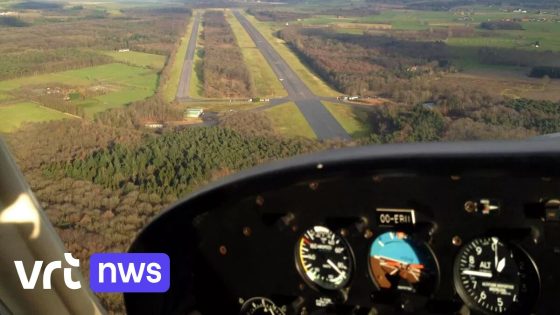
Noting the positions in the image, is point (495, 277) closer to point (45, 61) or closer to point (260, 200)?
point (260, 200)

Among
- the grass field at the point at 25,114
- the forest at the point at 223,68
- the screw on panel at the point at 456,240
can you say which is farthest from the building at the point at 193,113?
the screw on panel at the point at 456,240

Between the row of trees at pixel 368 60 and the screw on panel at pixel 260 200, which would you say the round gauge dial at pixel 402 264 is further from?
the row of trees at pixel 368 60

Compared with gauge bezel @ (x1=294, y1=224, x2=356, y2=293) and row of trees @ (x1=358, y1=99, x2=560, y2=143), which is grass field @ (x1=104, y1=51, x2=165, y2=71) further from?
gauge bezel @ (x1=294, y1=224, x2=356, y2=293)

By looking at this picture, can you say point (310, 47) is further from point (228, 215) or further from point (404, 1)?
point (404, 1)

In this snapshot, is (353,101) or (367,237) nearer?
(367,237)

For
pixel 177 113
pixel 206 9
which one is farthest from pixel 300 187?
pixel 206 9
